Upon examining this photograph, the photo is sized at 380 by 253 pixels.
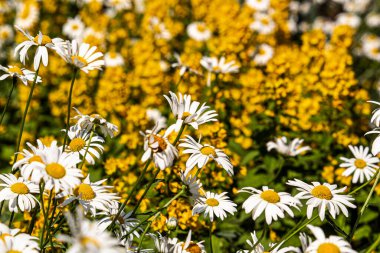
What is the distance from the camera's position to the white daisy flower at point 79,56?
2.12 m

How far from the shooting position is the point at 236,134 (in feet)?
12.9

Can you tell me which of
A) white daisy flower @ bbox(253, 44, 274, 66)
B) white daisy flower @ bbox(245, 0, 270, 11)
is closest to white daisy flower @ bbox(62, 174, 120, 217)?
white daisy flower @ bbox(253, 44, 274, 66)

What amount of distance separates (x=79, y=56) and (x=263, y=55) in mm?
3600

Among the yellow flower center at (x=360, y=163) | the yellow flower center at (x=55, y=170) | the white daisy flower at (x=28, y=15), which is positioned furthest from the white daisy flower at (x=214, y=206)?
the white daisy flower at (x=28, y=15)

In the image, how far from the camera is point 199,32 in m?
6.37

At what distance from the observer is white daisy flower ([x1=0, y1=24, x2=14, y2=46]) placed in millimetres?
6721

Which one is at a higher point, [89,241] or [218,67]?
[218,67]

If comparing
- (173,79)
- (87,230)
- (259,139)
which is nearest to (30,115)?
(173,79)

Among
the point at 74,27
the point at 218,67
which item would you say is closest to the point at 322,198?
the point at 218,67

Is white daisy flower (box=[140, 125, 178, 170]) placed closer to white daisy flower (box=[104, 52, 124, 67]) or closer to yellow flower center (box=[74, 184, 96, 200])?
yellow flower center (box=[74, 184, 96, 200])

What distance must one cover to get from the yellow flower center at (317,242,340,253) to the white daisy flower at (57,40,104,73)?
1.27 m

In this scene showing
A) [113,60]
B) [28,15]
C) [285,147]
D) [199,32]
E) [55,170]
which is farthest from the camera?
[28,15]

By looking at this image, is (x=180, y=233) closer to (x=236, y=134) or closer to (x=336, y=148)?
(x=236, y=134)

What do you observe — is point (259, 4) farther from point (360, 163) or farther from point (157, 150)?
point (157, 150)
